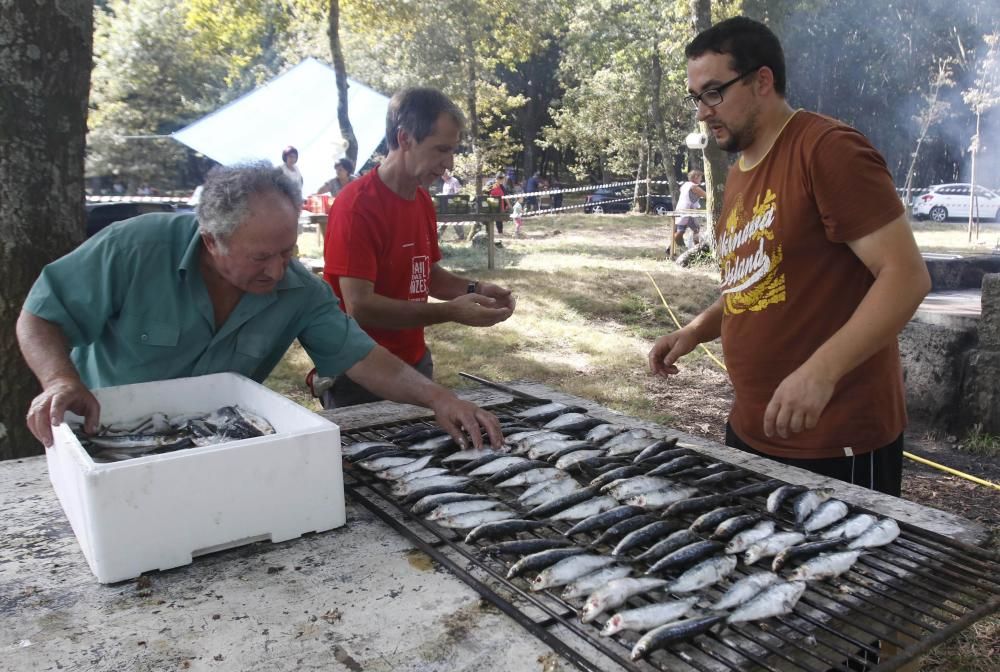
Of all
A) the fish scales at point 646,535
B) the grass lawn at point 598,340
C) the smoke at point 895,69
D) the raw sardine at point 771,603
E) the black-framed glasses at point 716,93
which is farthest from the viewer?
the smoke at point 895,69

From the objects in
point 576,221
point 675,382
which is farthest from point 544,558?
point 576,221

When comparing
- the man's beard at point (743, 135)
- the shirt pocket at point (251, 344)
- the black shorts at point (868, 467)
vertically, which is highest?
the man's beard at point (743, 135)

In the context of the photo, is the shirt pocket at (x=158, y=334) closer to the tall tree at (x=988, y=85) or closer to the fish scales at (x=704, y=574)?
the fish scales at (x=704, y=574)

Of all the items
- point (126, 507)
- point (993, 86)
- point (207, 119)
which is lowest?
point (126, 507)

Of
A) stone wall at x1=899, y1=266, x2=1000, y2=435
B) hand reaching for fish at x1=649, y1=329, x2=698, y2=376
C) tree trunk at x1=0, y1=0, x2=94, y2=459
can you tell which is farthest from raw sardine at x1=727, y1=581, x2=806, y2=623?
stone wall at x1=899, y1=266, x2=1000, y2=435

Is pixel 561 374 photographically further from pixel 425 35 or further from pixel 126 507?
pixel 425 35

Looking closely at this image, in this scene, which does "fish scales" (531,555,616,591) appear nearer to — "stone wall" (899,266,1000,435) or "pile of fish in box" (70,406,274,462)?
"pile of fish in box" (70,406,274,462)

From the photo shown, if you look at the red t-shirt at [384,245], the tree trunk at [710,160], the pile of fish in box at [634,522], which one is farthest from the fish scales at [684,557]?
the tree trunk at [710,160]

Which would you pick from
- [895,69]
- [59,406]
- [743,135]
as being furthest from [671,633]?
[895,69]

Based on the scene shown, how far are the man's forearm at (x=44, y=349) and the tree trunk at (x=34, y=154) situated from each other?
4.17 feet

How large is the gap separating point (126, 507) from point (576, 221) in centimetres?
2380

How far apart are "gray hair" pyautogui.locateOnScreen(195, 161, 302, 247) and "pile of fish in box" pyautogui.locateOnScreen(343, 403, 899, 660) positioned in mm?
939

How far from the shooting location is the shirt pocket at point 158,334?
2676 mm

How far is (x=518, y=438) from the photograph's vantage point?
2.90 meters
